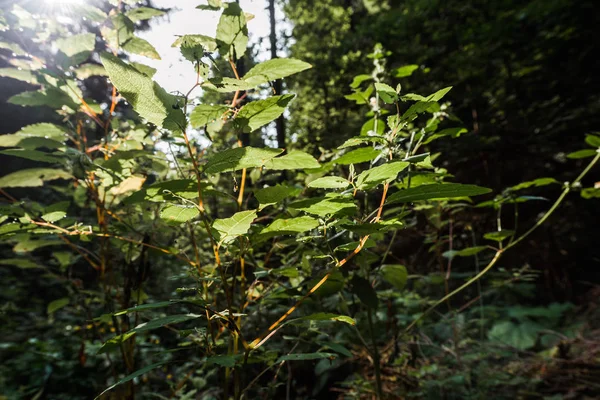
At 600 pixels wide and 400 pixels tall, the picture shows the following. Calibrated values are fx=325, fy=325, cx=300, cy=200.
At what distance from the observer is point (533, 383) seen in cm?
218

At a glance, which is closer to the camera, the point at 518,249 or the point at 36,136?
the point at 36,136

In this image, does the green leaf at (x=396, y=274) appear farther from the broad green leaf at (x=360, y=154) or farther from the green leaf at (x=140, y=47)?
the green leaf at (x=140, y=47)

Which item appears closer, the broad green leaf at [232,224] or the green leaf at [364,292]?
the broad green leaf at [232,224]

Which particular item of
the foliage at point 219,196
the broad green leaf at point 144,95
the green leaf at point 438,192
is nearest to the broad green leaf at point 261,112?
the foliage at point 219,196

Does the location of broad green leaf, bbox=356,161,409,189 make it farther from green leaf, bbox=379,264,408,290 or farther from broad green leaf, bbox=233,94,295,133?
green leaf, bbox=379,264,408,290

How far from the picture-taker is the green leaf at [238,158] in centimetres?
55

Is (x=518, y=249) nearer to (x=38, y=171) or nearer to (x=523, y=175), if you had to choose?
(x=523, y=175)

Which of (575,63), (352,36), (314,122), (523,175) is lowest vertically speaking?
(523,175)

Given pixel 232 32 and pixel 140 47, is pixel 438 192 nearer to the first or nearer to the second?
pixel 232 32

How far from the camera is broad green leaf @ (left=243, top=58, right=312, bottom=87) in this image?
0.61 m

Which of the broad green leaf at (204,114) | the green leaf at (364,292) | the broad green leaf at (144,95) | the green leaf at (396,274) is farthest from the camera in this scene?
the green leaf at (396,274)

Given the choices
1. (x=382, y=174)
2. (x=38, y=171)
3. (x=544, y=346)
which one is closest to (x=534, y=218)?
(x=544, y=346)

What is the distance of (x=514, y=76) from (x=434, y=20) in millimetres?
1753

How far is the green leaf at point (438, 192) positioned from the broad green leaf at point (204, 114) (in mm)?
356
